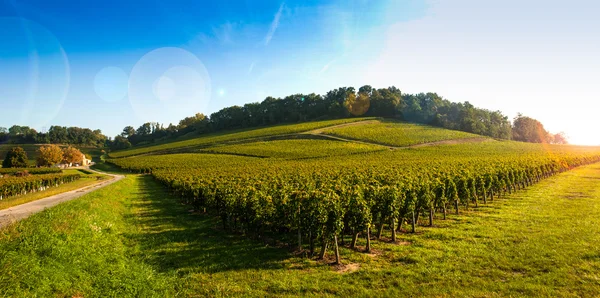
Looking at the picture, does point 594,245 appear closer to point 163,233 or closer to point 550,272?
point 550,272

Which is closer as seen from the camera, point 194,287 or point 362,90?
point 194,287

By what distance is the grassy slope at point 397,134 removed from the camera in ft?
344

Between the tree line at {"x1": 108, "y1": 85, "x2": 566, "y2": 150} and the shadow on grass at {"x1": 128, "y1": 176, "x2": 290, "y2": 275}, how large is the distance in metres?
131

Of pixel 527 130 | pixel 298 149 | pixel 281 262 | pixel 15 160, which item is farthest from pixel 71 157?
pixel 527 130

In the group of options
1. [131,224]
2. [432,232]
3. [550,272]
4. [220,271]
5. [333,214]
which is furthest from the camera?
[131,224]

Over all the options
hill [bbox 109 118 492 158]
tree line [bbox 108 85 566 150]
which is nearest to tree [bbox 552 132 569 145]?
tree line [bbox 108 85 566 150]

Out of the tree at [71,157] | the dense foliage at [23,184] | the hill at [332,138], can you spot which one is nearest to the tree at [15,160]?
the tree at [71,157]

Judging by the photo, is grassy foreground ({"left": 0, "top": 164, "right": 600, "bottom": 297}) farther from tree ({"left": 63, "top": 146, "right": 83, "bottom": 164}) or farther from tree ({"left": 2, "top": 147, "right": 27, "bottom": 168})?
tree ({"left": 63, "top": 146, "right": 83, "bottom": 164})

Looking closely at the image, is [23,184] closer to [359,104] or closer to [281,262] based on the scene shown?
[281,262]

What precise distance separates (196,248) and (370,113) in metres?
157

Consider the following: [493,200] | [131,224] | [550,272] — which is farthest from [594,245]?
[131,224]

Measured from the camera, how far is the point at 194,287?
13156 mm

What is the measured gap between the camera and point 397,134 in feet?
371

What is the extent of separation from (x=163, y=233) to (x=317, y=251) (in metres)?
12.2
